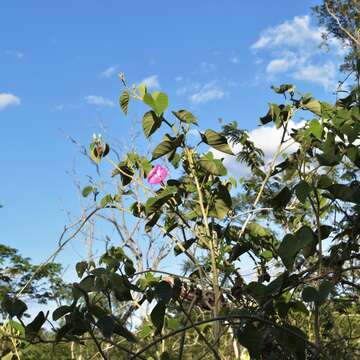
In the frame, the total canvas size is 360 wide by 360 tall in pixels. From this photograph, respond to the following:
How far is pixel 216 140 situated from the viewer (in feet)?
3.41

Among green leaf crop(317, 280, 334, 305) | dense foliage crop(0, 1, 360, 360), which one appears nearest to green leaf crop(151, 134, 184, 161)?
dense foliage crop(0, 1, 360, 360)

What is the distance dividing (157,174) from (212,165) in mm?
154

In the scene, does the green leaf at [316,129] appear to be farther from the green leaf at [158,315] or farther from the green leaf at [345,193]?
the green leaf at [158,315]

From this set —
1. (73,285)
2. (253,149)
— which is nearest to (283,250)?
(73,285)

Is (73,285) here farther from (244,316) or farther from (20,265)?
(20,265)

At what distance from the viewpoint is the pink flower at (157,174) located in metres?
1.16

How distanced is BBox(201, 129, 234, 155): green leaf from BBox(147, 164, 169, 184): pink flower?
15cm

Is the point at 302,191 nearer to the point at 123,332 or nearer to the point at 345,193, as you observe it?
the point at 345,193

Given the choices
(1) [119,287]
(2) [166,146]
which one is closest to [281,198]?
(2) [166,146]

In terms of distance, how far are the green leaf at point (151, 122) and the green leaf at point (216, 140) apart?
100 millimetres

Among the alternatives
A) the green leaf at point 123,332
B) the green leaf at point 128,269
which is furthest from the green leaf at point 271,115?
the green leaf at point 123,332

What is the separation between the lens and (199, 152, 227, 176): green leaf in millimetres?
1045

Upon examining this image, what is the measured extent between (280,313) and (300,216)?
0.61 metres

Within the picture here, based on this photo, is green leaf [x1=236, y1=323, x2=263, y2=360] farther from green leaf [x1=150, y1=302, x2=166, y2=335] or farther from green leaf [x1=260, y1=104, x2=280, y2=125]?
green leaf [x1=260, y1=104, x2=280, y2=125]
